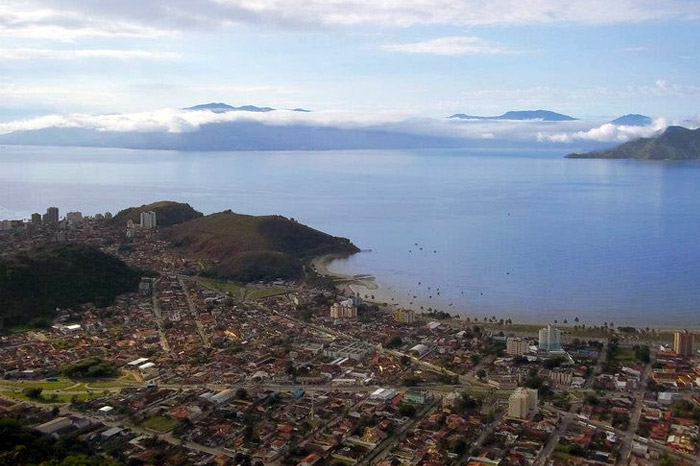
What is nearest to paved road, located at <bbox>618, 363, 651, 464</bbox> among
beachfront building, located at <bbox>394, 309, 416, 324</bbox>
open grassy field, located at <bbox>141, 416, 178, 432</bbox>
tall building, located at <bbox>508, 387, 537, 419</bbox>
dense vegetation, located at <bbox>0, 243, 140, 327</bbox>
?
tall building, located at <bbox>508, 387, 537, 419</bbox>

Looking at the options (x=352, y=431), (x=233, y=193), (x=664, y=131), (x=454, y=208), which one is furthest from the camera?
(x=664, y=131)

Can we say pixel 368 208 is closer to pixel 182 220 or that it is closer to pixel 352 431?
pixel 182 220

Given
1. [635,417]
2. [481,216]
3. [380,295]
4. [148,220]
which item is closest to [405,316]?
[380,295]

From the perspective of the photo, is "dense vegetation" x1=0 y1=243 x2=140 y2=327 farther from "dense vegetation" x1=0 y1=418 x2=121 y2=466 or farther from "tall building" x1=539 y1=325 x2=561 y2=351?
"tall building" x1=539 y1=325 x2=561 y2=351

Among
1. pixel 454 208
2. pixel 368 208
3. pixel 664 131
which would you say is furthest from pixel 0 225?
pixel 664 131

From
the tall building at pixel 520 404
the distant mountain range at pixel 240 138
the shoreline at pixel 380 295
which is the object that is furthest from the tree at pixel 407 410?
the distant mountain range at pixel 240 138
